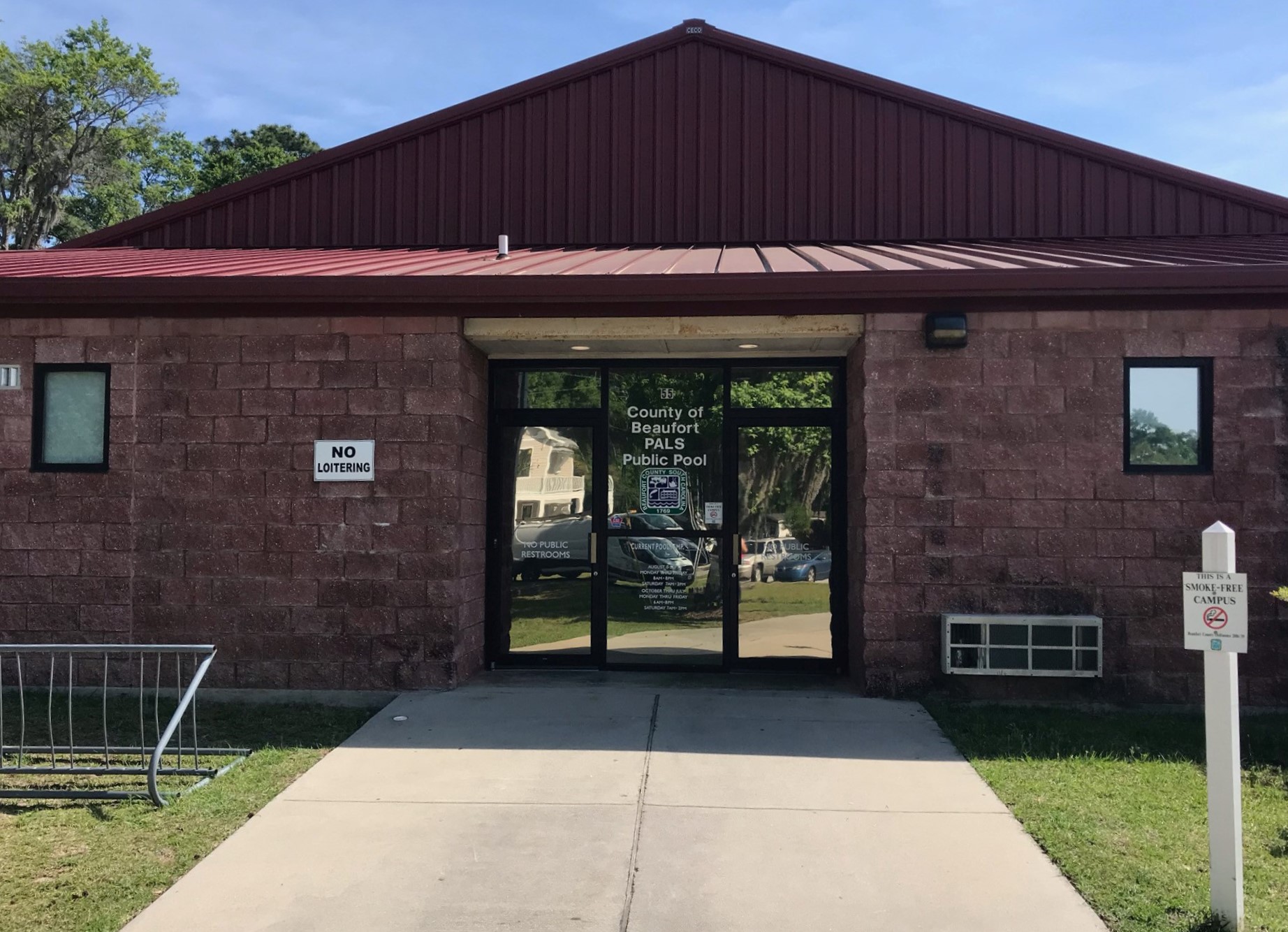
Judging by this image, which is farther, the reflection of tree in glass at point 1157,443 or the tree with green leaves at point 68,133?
the tree with green leaves at point 68,133

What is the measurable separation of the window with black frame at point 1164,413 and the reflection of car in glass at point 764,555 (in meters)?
2.84

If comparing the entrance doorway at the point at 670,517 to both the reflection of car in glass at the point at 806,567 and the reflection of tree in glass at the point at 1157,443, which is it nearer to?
the reflection of car in glass at the point at 806,567

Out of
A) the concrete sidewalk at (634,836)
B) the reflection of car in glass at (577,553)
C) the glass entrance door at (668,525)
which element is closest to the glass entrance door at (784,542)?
the glass entrance door at (668,525)

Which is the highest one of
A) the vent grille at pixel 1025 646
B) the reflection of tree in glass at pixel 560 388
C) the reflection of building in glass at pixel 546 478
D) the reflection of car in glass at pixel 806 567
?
the reflection of tree in glass at pixel 560 388

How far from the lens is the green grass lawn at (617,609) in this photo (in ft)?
29.7

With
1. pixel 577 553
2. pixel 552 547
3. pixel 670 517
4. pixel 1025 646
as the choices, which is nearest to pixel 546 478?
pixel 552 547

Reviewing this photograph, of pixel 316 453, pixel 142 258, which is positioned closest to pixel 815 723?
pixel 316 453

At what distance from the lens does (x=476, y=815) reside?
18.0ft

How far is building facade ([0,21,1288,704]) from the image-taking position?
7793 mm

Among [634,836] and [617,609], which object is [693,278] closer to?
[617,609]

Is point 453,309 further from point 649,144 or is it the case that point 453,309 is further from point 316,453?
point 649,144

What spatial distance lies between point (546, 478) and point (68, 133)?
3395 centimetres

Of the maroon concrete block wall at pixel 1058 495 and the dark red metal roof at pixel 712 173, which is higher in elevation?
the dark red metal roof at pixel 712 173

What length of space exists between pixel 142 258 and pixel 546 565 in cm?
527
